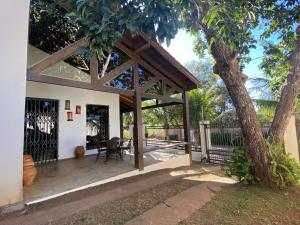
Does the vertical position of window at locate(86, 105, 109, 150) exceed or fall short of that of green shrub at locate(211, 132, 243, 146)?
it exceeds it

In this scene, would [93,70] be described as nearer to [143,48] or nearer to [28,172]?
[143,48]

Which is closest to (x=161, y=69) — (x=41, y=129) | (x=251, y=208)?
(x=41, y=129)

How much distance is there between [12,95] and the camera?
372cm

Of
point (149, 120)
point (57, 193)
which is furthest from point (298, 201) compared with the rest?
point (149, 120)

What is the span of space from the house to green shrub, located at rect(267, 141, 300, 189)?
3561 millimetres

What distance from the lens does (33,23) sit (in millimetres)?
6480

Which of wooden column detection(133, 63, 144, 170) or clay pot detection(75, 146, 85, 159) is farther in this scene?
clay pot detection(75, 146, 85, 159)

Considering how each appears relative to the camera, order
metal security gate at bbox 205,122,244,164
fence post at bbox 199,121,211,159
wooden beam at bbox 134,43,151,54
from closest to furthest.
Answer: wooden beam at bbox 134,43,151,54 < metal security gate at bbox 205,122,244,164 < fence post at bbox 199,121,211,159

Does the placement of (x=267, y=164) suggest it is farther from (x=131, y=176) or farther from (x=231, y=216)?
(x=131, y=176)

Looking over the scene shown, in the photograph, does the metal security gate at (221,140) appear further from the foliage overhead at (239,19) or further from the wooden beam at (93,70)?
the wooden beam at (93,70)

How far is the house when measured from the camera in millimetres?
3682

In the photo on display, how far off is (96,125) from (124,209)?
249 inches

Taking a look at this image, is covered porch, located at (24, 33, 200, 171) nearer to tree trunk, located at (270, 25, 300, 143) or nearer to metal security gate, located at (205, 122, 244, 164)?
metal security gate, located at (205, 122, 244, 164)

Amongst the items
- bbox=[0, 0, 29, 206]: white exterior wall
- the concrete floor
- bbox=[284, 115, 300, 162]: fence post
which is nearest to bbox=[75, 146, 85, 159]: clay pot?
the concrete floor
